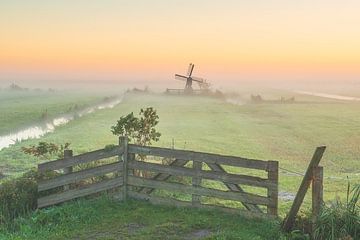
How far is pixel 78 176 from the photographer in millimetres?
12609

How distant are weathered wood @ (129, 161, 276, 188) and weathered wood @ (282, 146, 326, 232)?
90cm

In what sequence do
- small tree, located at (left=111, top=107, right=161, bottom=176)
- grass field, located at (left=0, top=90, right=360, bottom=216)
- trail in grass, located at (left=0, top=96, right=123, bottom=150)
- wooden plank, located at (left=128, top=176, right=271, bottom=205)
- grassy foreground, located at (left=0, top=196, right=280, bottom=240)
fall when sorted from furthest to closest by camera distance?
trail in grass, located at (left=0, top=96, right=123, bottom=150) < grass field, located at (left=0, top=90, right=360, bottom=216) < small tree, located at (left=111, top=107, right=161, bottom=176) < wooden plank, located at (left=128, top=176, right=271, bottom=205) < grassy foreground, located at (left=0, top=196, right=280, bottom=240)

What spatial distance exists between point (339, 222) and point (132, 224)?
4.46 meters

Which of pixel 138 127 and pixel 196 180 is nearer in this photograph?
pixel 196 180

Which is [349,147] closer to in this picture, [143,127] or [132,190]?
[143,127]

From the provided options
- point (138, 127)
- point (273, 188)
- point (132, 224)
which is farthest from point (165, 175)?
point (138, 127)

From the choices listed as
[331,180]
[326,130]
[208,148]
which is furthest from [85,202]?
[326,130]

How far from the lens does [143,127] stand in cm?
1611

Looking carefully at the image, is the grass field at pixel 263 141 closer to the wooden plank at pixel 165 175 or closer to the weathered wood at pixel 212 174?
the weathered wood at pixel 212 174

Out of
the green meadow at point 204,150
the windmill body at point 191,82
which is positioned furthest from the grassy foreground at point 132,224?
the windmill body at point 191,82

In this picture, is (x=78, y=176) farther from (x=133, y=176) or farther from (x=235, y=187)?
(x=235, y=187)

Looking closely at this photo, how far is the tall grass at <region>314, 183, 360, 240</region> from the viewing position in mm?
8914

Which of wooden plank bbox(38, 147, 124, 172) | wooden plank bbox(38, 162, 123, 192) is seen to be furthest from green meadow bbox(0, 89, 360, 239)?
wooden plank bbox(38, 147, 124, 172)

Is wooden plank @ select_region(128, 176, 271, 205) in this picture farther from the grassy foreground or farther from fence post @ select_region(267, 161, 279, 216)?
the grassy foreground
